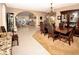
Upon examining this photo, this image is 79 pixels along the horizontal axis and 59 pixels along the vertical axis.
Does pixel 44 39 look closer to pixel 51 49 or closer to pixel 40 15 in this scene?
pixel 51 49

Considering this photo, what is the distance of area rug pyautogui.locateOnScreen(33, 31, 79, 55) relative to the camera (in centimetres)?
198

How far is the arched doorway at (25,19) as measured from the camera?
199 cm

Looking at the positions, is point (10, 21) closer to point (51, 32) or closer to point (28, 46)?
point (28, 46)

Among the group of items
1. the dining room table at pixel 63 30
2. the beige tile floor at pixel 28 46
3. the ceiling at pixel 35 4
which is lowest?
the beige tile floor at pixel 28 46

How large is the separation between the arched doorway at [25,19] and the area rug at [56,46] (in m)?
0.23

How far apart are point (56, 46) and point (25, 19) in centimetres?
75

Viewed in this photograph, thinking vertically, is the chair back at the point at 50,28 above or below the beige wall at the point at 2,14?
below

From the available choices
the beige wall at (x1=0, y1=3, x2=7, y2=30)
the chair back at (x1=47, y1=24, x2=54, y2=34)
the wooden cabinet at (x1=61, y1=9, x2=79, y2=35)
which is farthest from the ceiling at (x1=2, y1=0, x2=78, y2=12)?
the chair back at (x1=47, y1=24, x2=54, y2=34)

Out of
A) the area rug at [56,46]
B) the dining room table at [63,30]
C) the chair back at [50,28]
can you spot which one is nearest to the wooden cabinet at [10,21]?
the area rug at [56,46]

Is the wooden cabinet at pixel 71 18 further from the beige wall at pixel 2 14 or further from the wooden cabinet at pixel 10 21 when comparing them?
the beige wall at pixel 2 14

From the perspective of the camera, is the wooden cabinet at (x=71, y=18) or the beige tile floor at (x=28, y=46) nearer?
the wooden cabinet at (x=71, y=18)

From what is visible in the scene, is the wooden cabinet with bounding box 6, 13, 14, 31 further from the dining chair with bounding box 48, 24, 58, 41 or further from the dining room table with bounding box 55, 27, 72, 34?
the dining room table with bounding box 55, 27, 72, 34

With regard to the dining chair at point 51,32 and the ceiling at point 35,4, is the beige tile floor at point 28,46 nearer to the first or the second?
the dining chair at point 51,32
